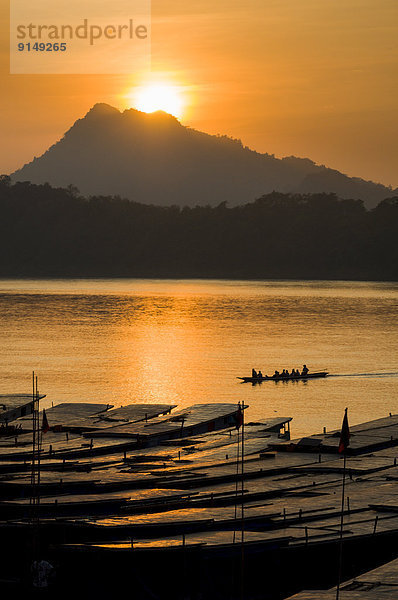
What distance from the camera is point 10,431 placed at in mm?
51594

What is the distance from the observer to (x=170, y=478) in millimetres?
39812

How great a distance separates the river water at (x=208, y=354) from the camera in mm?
77438

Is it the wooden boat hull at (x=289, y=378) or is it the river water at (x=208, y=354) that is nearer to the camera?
the river water at (x=208, y=354)

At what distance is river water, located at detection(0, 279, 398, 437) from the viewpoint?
77438 millimetres

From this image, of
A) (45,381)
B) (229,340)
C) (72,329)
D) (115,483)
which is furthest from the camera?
(72,329)

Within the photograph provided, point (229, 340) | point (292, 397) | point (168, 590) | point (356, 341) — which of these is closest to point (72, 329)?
point (229, 340)

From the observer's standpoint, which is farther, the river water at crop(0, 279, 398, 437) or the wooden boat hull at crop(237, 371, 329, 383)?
the wooden boat hull at crop(237, 371, 329, 383)

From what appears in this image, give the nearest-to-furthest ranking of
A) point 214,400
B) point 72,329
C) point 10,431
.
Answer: point 10,431 → point 214,400 → point 72,329

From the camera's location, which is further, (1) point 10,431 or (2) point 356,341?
(2) point 356,341

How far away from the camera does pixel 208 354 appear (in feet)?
365

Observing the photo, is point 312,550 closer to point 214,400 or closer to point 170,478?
point 170,478

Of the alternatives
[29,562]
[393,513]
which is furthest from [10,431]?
[393,513]

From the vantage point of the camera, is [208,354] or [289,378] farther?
[208,354]

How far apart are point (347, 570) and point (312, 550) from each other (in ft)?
7.73
